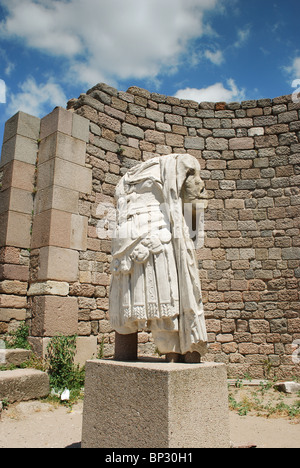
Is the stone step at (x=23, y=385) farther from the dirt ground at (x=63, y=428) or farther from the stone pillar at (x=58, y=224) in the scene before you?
the stone pillar at (x=58, y=224)

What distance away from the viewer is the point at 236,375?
659 cm

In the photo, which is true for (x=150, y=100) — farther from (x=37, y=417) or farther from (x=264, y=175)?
(x=37, y=417)

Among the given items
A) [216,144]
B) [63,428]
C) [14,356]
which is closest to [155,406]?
[63,428]

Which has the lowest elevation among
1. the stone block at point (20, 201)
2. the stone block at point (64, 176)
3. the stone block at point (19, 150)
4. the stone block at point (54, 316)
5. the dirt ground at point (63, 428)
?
→ the dirt ground at point (63, 428)

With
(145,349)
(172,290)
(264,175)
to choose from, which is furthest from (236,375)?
(172,290)

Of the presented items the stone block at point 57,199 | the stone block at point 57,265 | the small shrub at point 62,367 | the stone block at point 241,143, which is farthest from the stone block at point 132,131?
the small shrub at point 62,367

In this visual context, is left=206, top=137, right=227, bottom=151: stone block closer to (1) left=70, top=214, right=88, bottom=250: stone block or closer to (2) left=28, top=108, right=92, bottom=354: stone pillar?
(2) left=28, top=108, right=92, bottom=354: stone pillar

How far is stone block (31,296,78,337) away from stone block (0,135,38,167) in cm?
226

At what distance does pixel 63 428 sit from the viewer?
357 centimetres

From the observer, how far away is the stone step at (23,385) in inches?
160

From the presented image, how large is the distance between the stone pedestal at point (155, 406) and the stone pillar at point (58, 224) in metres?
2.94

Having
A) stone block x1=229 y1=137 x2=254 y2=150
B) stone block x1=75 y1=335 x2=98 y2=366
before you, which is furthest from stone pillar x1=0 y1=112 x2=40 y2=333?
stone block x1=229 y1=137 x2=254 y2=150

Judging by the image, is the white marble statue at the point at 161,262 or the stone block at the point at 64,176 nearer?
the white marble statue at the point at 161,262
